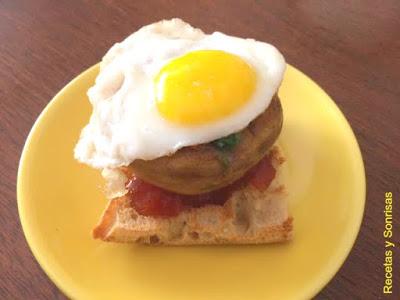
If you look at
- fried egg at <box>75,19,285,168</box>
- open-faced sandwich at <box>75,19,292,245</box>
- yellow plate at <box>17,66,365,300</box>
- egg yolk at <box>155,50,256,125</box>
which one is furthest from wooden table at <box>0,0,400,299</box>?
egg yolk at <box>155,50,256,125</box>

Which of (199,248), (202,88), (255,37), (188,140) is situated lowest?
(199,248)

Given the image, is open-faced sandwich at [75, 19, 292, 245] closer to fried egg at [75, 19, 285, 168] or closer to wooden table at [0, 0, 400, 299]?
fried egg at [75, 19, 285, 168]

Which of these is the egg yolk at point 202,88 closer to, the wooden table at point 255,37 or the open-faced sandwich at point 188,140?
the open-faced sandwich at point 188,140

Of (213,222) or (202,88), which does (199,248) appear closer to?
(213,222)

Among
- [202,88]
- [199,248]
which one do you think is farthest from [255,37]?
[199,248]

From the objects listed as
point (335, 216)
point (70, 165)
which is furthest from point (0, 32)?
point (335, 216)

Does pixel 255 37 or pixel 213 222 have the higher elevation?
pixel 255 37

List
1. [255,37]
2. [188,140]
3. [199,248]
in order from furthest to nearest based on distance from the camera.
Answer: [255,37], [199,248], [188,140]
